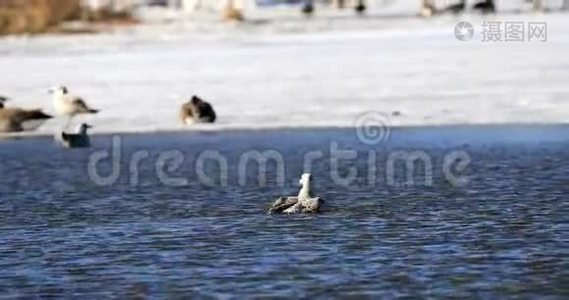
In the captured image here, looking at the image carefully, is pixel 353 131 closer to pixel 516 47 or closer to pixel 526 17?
pixel 516 47

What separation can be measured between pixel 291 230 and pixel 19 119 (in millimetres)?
8896

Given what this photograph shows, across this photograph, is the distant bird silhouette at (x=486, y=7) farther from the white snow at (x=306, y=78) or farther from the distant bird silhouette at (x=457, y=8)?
the white snow at (x=306, y=78)

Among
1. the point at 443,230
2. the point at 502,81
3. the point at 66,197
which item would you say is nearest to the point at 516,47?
the point at 502,81

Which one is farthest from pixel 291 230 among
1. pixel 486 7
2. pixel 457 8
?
pixel 457 8

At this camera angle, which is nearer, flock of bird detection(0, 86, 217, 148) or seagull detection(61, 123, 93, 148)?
seagull detection(61, 123, 93, 148)

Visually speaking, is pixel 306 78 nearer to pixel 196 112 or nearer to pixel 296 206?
pixel 196 112

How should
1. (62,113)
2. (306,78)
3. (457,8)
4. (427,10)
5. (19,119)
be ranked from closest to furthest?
(19,119), (62,113), (306,78), (427,10), (457,8)

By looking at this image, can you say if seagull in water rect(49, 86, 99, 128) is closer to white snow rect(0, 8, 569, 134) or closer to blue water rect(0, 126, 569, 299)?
white snow rect(0, 8, 569, 134)

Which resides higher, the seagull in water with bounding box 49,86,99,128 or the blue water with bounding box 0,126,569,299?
the seagull in water with bounding box 49,86,99,128

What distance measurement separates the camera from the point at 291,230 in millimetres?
10820

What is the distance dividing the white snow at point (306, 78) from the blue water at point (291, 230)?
2.98 m

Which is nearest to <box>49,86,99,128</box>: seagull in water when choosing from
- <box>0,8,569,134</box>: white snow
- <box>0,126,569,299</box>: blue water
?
<box>0,8,569,134</box>: white snow

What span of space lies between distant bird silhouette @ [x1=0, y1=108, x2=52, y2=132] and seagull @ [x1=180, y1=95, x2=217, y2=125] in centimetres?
163

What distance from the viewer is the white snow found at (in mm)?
20047
